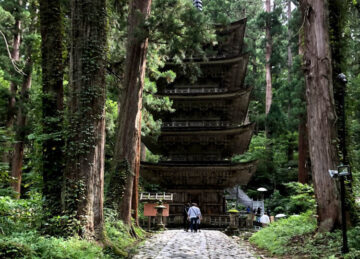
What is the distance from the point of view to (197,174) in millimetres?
20125

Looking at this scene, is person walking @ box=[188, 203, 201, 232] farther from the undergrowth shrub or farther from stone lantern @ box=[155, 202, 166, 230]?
the undergrowth shrub

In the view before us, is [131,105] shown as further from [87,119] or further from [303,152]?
[303,152]

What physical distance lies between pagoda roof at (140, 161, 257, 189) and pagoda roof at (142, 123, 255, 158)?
1.66 meters

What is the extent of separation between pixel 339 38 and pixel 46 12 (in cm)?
777

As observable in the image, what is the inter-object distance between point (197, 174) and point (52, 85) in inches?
518

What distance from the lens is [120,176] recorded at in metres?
10.9

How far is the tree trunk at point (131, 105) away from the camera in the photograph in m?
11.0

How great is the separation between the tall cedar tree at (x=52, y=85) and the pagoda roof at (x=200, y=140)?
11821mm

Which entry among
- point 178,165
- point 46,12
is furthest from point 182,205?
point 46,12

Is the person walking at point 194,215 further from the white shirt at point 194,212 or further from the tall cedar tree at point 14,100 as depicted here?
the tall cedar tree at point 14,100

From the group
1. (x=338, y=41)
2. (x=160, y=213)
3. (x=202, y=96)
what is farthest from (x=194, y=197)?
(x=338, y=41)

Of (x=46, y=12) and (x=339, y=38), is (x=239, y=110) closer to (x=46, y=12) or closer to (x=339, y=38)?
(x=339, y=38)

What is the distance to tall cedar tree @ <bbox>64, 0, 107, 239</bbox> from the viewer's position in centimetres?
654

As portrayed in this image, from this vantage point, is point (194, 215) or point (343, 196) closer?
point (343, 196)
